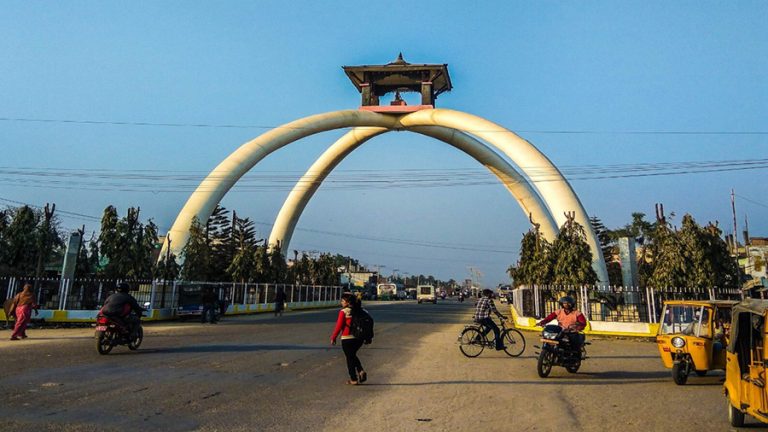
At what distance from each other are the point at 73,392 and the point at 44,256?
26.3 metres

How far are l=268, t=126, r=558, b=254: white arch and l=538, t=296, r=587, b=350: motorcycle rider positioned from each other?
34.6 m

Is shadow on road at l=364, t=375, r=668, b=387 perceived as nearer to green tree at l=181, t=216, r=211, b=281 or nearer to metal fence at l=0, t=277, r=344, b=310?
metal fence at l=0, t=277, r=344, b=310

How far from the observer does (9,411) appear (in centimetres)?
548

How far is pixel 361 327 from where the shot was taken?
764 centimetres

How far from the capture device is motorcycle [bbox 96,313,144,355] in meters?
10.4

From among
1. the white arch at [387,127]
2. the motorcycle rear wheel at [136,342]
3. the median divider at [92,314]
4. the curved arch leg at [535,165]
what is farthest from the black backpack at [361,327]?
the white arch at [387,127]

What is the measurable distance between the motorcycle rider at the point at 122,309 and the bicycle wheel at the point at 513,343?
8.09 m

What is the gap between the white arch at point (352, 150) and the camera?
44031 mm

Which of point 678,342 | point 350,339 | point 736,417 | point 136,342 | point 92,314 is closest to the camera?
point 736,417

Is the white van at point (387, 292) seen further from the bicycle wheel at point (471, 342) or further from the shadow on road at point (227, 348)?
the bicycle wheel at point (471, 342)

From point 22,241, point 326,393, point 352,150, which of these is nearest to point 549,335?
point 326,393

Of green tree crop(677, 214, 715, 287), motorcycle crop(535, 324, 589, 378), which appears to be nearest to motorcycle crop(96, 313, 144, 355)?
Answer: motorcycle crop(535, 324, 589, 378)

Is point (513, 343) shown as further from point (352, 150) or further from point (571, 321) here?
point (352, 150)

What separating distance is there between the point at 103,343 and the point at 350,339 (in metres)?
6.03
